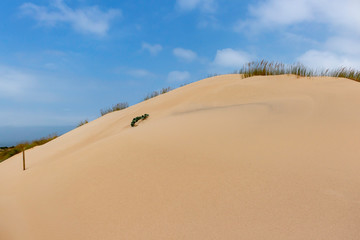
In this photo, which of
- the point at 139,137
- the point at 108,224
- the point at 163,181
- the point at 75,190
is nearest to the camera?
the point at 108,224

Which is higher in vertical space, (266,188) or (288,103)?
(288,103)

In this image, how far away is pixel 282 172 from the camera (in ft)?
7.35

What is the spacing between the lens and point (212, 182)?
2.23m

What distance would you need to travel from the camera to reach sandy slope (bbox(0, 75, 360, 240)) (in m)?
1.78

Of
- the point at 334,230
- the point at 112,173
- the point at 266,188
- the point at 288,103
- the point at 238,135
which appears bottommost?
the point at 334,230

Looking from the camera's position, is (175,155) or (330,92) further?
(330,92)

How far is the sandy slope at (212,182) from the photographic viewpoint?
1.78m

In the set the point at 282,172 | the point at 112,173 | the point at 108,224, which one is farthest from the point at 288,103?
the point at 108,224

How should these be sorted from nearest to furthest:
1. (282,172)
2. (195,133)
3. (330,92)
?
1. (282,172)
2. (195,133)
3. (330,92)

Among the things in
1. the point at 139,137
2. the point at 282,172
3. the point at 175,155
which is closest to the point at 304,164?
the point at 282,172

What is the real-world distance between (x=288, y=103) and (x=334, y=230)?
8.79 ft

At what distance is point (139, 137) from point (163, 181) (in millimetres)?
1277

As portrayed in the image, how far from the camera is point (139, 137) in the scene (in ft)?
11.6

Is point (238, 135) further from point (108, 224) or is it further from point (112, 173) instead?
point (108, 224)
